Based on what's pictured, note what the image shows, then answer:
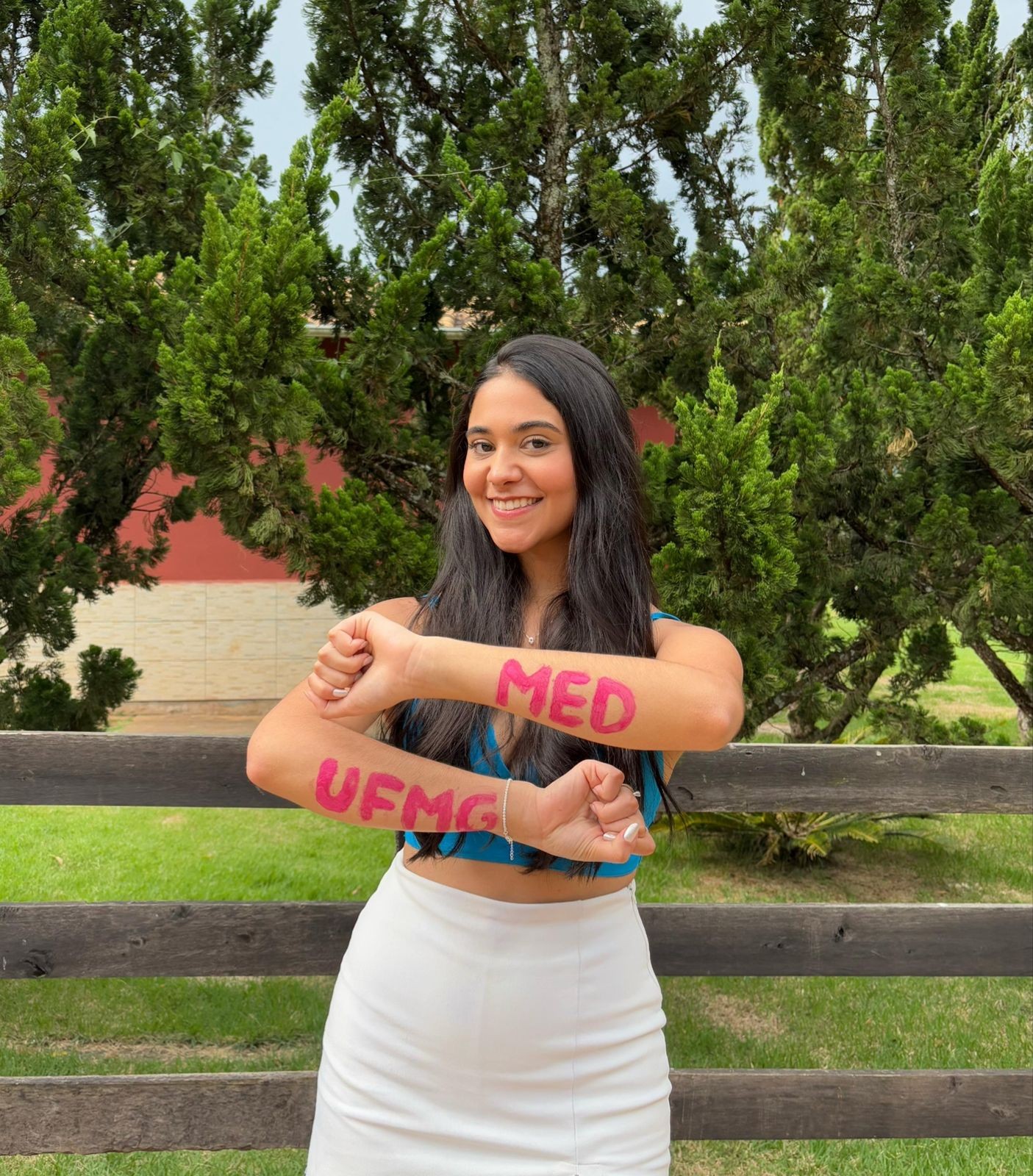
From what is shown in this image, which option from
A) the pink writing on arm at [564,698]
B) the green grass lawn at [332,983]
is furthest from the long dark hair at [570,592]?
the green grass lawn at [332,983]

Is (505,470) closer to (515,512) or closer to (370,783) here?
(515,512)

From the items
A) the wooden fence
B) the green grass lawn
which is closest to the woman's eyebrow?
the wooden fence

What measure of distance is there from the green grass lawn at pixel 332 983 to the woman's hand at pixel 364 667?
2350mm

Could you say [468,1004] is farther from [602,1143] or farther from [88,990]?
[88,990]

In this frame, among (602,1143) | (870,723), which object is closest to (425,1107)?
(602,1143)

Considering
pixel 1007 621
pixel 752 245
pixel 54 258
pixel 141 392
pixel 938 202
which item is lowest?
pixel 1007 621

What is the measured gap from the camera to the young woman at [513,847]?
1520mm

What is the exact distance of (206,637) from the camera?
10.9m

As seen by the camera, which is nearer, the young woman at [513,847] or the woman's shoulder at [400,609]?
the young woman at [513,847]

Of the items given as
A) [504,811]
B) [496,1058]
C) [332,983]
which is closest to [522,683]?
[504,811]

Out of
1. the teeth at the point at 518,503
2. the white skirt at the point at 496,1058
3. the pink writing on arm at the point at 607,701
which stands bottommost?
the white skirt at the point at 496,1058

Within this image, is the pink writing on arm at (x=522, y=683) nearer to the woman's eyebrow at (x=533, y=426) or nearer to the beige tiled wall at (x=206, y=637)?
the woman's eyebrow at (x=533, y=426)

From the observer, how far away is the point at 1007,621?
4297mm

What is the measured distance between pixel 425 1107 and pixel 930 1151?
2435 mm
